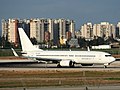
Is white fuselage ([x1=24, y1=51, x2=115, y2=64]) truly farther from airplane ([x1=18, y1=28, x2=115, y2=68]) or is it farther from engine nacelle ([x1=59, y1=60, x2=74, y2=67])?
engine nacelle ([x1=59, y1=60, x2=74, y2=67])

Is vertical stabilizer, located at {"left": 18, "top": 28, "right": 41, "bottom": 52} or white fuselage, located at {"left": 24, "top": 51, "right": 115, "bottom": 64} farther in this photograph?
vertical stabilizer, located at {"left": 18, "top": 28, "right": 41, "bottom": 52}

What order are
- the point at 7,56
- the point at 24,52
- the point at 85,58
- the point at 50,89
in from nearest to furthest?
the point at 50,89 → the point at 85,58 → the point at 24,52 → the point at 7,56

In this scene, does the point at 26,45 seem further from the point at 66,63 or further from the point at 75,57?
the point at 75,57

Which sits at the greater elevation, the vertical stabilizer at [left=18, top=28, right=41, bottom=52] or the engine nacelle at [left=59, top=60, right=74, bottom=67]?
the vertical stabilizer at [left=18, top=28, right=41, bottom=52]

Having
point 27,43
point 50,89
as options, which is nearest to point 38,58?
point 27,43

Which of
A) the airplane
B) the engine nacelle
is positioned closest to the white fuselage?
the airplane

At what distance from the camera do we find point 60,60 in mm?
73188

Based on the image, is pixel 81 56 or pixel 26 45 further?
pixel 26 45

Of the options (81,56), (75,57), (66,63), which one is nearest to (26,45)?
(66,63)

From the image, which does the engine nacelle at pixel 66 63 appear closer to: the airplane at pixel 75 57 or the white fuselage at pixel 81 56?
the airplane at pixel 75 57

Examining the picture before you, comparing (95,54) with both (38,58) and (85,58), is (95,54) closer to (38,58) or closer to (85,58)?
(85,58)

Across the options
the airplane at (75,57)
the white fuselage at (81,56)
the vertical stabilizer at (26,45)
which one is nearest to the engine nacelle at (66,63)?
the airplane at (75,57)

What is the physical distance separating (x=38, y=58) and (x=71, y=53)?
20.1 feet

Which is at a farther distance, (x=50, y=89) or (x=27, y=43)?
(x=27, y=43)
